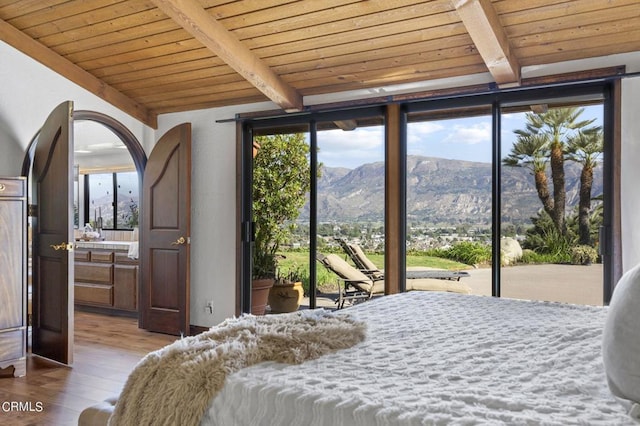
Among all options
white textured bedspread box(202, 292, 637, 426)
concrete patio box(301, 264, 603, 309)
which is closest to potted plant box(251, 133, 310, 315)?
concrete patio box(301, 264, 603, 309)

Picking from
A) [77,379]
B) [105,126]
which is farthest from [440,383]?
[105,126]

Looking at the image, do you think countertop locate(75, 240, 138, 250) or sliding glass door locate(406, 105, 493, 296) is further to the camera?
countertop locate(75, 240, 138, 250)

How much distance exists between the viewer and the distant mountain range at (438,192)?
3.85 meters

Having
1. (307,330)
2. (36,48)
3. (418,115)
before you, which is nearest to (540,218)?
(418,115)

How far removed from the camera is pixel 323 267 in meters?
4.67

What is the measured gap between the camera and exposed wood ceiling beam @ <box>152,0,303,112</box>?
339 cm

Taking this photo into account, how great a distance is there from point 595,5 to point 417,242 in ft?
6.69

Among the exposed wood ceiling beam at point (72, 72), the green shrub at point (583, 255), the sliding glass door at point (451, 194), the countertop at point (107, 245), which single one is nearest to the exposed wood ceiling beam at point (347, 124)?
the sliding glass door at point (451, 194)

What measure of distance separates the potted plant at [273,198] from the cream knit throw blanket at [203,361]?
322cm

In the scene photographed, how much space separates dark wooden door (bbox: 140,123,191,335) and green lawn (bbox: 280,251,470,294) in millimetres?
988

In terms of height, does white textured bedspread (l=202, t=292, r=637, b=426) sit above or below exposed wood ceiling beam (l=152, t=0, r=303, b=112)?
below

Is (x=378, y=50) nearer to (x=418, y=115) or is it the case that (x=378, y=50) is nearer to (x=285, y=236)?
(x=418, y=115)

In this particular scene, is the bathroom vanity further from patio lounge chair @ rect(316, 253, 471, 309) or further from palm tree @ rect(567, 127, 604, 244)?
palm tree @ rect(567, 127, 604, 244)

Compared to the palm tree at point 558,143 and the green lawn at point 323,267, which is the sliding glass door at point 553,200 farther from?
the green lawn at point 323,267
